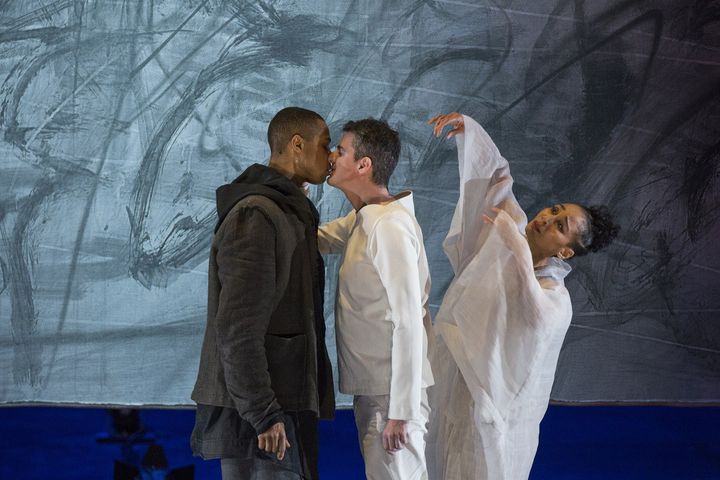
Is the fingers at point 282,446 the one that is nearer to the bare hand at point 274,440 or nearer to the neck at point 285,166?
the bare hand at point 274,440

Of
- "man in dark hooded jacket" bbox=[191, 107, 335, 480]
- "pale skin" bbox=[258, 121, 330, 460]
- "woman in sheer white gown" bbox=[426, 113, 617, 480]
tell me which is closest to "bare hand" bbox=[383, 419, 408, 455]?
"man in dark hooded jacket" bbox=[191, 107, 335, 480]

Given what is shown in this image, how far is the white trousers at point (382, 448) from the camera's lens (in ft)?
8.29

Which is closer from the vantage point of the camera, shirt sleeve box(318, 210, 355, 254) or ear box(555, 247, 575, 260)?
shirt sleeve box(318, 210, 355, 254)

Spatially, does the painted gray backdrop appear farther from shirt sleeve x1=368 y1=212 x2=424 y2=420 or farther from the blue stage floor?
shirt sleeve x1=368 y1=212 x2=424 y2=420

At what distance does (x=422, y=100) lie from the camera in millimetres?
4953

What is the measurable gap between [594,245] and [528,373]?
521 millimetres

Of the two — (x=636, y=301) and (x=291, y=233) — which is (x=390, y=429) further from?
(x=636, y=301)

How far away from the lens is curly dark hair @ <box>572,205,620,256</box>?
3.07 m

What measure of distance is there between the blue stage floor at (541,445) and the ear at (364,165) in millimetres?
1531

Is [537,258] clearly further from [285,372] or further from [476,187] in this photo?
[285,372]

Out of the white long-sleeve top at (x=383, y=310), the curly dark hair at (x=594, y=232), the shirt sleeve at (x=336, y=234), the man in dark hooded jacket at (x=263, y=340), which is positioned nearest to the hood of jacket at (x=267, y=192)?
the man in dark hooded jacket at (x=263, y=340)

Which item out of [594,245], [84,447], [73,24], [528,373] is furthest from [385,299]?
[73,24]

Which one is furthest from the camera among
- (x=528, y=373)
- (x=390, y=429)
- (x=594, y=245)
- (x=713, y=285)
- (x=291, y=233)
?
(x=713, y=285)

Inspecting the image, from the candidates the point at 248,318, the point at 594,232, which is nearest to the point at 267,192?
the point at 248,318
